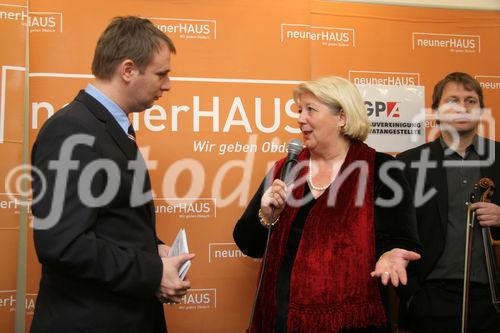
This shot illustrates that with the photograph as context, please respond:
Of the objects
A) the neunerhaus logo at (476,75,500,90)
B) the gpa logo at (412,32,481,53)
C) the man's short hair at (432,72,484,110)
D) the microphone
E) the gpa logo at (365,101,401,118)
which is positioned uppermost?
the gpa logo at (412,32,481,53)

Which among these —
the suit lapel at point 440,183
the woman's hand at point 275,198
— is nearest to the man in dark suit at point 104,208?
the woman's hand at point 275,198

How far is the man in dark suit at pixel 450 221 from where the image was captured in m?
2.48

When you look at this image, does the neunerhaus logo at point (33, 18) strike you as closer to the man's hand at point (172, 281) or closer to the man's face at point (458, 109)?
Result: the man's hand at point (172, 281)

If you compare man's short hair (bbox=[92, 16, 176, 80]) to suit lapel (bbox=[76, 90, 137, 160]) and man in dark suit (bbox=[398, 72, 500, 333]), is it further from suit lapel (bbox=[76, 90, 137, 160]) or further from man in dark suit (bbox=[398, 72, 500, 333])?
man in dark suit (bbox=[398, 72, 500, 333])

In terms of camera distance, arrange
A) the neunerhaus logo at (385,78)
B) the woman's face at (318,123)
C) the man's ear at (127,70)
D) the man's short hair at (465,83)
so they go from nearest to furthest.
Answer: the man's ear at (127,70)
the woman's face at (318,123)
the man's short hair at (465,83)
the neunerhaus logo at (385,78)

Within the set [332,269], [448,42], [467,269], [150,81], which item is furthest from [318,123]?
[448,42]

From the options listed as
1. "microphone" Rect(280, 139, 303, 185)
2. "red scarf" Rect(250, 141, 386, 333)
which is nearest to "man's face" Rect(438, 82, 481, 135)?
"red scarf" Rect(250, 141, 386, 333)

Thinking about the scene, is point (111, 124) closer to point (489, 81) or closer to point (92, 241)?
point (92, 241)

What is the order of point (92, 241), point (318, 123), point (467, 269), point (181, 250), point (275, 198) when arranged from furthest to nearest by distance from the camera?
point (467, 269)
point (318, 123)
point (275, 198)
point (181, 250)
point (92, 241)

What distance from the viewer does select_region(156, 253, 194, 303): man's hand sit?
5.39 feet

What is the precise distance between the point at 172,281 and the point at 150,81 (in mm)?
709

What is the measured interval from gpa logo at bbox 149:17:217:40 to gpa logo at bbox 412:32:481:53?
4.18 feet

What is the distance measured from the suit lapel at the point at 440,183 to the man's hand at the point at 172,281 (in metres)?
1.42

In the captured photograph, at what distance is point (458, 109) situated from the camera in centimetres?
270
